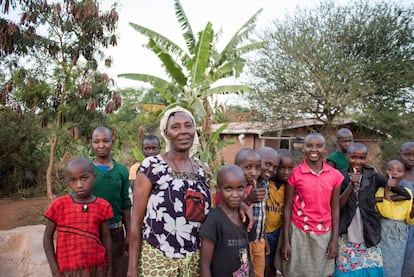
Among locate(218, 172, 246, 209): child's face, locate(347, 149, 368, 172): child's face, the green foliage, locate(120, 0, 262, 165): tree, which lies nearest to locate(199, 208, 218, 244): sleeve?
locate(218, 172, 246, 209): child's face

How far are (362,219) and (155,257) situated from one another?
1.90 meters

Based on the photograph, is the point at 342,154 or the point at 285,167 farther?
Result: the point at 342,154

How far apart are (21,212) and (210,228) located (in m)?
8.94

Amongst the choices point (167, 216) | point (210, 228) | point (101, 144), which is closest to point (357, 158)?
point (210, 228)

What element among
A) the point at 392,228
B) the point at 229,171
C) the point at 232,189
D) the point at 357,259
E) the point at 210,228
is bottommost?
the point at 357,259

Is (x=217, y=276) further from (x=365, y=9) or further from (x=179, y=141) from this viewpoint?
(x=365, y=9)

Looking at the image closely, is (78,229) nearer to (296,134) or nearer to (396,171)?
(396,171)

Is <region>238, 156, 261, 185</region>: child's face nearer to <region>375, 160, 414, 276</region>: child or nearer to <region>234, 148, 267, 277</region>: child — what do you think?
<region>234, 148, 267, 277</region>: child

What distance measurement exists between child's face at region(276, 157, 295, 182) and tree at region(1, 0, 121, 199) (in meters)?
5.61

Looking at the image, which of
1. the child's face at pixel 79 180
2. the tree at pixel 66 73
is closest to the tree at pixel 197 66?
the tree at pixel 66 73

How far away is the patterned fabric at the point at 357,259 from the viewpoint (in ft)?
9.25

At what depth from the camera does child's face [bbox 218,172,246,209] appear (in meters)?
2.04

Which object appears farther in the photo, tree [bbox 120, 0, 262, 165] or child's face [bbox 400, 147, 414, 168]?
tree [bbox 120, 0, 262, 165]

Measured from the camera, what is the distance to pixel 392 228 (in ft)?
9.64
